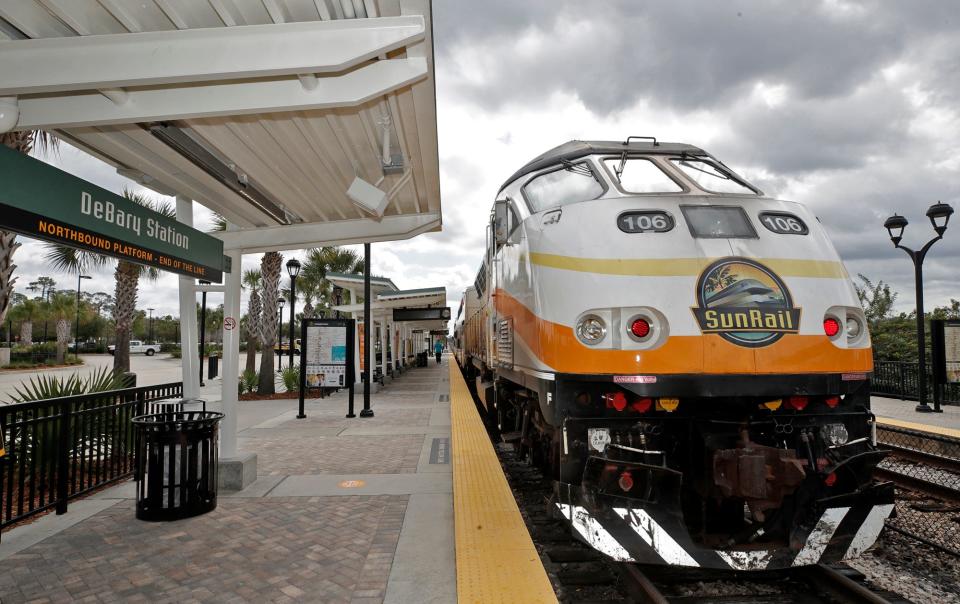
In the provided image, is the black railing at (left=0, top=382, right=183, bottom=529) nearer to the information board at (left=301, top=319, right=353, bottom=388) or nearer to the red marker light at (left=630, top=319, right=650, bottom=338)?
the information board at (left=301, top=319, right=353, bottom=388)

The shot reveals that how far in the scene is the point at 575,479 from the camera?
3836 mm

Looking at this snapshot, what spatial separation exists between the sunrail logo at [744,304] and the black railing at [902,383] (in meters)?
13.8

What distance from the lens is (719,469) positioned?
3.65 meters

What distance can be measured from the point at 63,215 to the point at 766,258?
4492 millimetres

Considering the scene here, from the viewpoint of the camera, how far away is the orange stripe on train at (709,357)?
145 inches

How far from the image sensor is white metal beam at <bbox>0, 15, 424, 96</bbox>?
3172 millimetres

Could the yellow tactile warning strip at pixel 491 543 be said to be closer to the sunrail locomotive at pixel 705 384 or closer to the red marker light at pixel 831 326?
the sunrail locomotive at pixel 705 384

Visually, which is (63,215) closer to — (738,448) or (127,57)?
(127,57)

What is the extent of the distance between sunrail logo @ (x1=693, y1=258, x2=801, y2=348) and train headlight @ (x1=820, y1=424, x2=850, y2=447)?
0.76 m

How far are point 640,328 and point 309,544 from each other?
9.79ft

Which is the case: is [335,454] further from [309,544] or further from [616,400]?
[616,400]

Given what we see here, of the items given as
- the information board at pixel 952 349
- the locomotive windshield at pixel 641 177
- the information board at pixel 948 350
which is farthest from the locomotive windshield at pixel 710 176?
the information board at pixel 952 349

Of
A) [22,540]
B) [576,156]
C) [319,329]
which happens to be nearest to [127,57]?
[576,156]

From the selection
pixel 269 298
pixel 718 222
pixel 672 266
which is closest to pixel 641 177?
pixel 718 222
